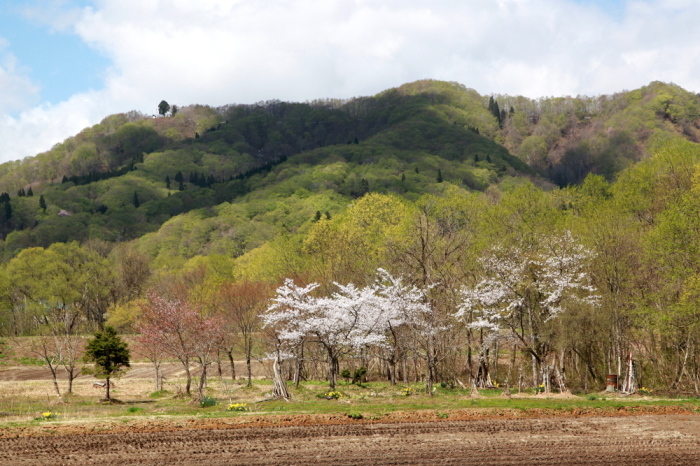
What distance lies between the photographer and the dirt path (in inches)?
776

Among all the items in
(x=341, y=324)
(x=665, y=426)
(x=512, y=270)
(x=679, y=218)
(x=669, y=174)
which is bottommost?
(x=665, y=426)

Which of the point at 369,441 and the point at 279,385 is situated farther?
the point at 279,385

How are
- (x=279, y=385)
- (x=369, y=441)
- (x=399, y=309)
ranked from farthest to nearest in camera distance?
(x=399, y=309)
(x=279, y=385)
(x=369, y=441)

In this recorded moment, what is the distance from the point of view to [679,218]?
34.8 m

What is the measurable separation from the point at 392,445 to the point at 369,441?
37.9 inches

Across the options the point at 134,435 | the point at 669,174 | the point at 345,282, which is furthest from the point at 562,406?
the point at 669,174

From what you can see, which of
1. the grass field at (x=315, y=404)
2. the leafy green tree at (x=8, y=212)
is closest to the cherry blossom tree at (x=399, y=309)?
the grass field at (x=315, y=404)

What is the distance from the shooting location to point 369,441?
866 inches

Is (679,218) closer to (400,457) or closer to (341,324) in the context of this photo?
(341,324)

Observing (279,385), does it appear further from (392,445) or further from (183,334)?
(392,445)

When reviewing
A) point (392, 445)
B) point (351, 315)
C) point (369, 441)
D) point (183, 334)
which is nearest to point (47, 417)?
point (183, 334)

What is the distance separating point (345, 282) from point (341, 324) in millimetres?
12181

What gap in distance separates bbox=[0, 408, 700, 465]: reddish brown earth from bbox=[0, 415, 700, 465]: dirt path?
32 millimetres

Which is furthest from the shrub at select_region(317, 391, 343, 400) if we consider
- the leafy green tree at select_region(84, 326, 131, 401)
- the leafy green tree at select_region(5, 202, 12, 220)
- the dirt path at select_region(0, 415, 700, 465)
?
the leafy green tree at select_region(5, 202, 12, 220)
